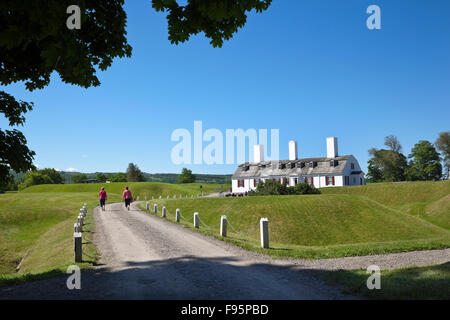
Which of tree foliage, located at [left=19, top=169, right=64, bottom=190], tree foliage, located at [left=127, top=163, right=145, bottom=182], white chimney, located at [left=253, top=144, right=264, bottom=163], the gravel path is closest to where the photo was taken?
the gravel path

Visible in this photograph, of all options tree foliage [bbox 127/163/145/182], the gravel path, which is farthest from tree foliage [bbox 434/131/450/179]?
tree foliage [bbox 127/163/145/182]

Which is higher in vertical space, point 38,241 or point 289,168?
point 289,168

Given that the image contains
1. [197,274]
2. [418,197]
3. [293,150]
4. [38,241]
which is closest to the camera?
[197,274]

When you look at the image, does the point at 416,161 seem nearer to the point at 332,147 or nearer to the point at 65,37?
the point at 332,147

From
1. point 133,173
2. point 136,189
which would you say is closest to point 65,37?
point 136,189

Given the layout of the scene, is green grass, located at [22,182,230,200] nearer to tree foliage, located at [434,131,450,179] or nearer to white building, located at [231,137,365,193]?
white building, located at [231,137,365,193]

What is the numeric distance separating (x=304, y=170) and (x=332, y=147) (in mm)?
7303

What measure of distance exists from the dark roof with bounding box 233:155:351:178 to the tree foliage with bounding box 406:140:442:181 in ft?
102

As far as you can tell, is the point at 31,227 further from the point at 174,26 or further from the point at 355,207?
the point at 355,207

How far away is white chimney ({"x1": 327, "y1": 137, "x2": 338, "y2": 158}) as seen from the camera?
55.3 meters

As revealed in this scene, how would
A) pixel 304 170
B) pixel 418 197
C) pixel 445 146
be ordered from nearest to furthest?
pixel 418 197 < pixel 304 170 < pixel 445 146

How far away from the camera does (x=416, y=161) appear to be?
7225cm

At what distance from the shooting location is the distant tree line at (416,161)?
70562 millimetres

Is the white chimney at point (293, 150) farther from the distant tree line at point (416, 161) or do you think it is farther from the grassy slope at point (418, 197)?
the distant tree line at point (416, 161)
